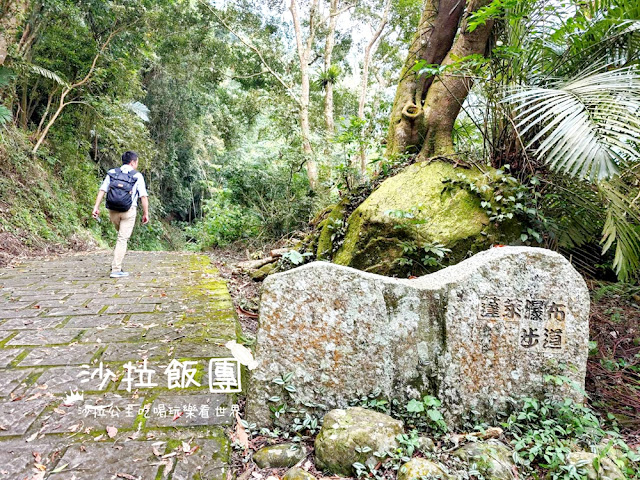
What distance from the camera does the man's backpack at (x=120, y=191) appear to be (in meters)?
4.88

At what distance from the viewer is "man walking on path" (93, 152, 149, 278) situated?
4.89m

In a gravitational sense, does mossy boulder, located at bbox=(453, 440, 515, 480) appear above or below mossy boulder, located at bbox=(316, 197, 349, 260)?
below

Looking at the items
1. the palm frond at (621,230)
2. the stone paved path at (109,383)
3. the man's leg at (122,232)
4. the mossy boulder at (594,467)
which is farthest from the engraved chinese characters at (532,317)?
the man's leg at (122,232)

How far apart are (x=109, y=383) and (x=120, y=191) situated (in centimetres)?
314

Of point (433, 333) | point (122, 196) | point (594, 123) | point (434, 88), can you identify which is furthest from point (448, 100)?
point (122, 196)

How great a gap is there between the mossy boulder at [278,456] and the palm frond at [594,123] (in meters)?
2.34

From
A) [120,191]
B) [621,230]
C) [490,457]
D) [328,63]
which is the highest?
[328,63]

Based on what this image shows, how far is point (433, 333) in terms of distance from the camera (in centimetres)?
226

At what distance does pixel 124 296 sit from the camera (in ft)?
13.7

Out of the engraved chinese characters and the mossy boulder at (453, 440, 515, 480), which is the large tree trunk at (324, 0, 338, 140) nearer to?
the engraved chinese characters

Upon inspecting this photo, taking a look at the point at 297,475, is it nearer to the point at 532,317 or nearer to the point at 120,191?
the point at 532,317

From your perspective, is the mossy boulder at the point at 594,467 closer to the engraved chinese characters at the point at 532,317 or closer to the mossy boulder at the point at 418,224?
the engraved chinese characters at the point at 532,317

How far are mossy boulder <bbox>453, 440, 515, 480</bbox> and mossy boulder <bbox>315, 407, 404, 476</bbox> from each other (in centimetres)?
35

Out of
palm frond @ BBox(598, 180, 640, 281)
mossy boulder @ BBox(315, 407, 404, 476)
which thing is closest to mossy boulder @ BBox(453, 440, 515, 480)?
mossy boulder @ BBox(315, 407, 404, 476)
